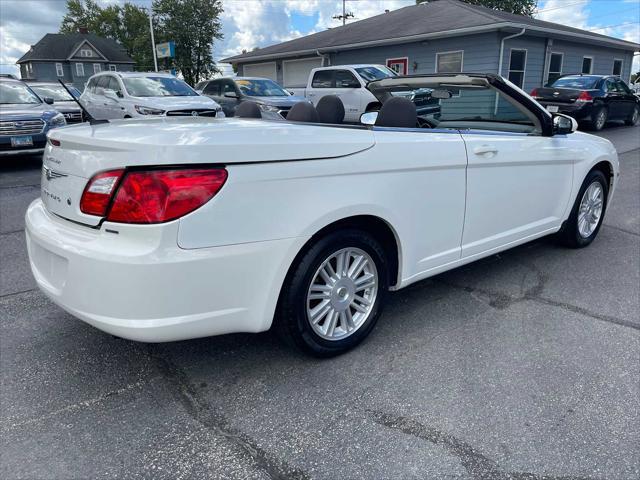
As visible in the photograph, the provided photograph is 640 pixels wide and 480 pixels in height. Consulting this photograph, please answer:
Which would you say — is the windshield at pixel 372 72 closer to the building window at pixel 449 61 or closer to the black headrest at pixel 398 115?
the building window at pixel 449 61

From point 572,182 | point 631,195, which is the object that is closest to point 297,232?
point 572,182

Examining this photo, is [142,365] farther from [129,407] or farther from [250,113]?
[250,113]

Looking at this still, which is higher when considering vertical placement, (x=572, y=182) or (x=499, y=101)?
(x=499, y=101)

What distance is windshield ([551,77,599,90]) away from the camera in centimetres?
1477

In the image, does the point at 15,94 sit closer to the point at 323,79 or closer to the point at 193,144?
the point at 323,79

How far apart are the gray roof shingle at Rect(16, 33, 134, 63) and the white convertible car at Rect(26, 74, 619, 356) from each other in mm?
61056

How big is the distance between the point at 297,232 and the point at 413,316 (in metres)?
1.36

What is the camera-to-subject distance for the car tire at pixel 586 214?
4605 millimetres

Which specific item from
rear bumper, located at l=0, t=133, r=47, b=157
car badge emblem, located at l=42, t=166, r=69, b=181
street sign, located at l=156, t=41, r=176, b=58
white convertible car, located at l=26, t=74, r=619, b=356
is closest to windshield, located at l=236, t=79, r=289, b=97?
rear bumper, located at l=0, t=133, r=47, b=157

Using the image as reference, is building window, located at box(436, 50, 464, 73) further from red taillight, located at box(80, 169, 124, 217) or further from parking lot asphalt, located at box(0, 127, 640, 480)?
red taillight, located at box(80, 169, 124, 217)

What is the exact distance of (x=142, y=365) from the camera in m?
2.84

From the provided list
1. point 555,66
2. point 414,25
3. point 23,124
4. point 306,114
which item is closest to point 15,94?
point 23,124

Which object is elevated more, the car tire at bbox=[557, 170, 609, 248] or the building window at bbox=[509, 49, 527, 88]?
the building window at bbox=[509, 49, 527, 88]

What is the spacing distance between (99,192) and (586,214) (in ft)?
14.1
